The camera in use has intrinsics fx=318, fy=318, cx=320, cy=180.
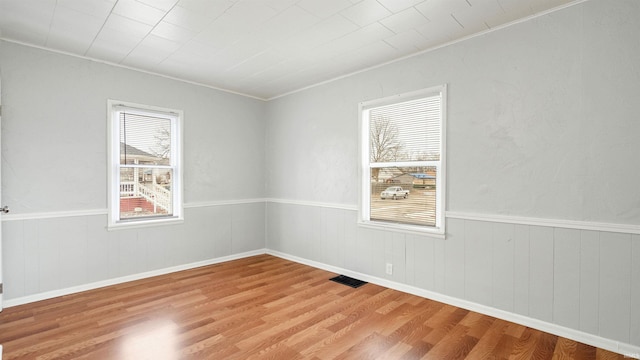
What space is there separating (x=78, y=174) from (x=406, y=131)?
12.4 feet

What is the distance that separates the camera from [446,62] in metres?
3.27

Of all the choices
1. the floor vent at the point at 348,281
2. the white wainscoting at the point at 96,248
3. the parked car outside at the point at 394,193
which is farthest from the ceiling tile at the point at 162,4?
the floor vent at the point at 348,281

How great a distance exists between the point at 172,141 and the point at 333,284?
295 cm

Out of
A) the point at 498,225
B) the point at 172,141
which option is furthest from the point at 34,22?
the point at 498,225

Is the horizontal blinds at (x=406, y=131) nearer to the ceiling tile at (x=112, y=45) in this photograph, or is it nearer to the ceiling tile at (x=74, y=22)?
the ceiling tile at (x=112, y=45)

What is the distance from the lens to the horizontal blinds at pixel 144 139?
403cm

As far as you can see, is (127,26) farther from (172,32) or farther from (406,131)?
(406,131)

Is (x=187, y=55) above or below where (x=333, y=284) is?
above

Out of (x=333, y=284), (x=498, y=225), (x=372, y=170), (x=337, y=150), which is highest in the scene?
(x=337, y=150)

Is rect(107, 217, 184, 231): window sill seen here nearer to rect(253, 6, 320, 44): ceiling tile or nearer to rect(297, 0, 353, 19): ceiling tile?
rect(253, 6, 320, 44): ceiling tile

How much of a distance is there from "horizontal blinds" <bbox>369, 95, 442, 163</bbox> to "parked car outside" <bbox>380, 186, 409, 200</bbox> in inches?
13.4

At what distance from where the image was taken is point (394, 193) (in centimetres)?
381

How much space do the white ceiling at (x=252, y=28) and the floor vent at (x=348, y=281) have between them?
8.76ft

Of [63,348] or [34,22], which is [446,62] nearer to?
[34,22]
